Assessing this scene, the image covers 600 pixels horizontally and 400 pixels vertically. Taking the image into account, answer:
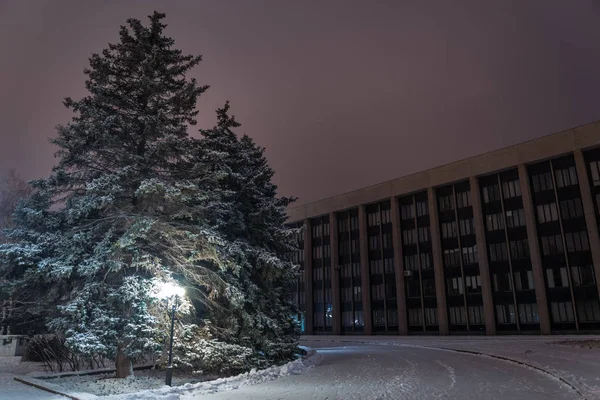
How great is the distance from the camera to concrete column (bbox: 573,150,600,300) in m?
39.1

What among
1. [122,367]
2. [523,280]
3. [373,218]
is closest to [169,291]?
[122,367]

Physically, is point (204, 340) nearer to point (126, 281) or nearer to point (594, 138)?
point (126, 281)

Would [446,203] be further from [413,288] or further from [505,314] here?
[505,314]

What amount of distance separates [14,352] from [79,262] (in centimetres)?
1493

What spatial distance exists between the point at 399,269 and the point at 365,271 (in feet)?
16.7

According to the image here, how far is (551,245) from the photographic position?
140 feet

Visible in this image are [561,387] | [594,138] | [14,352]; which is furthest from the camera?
[594,138]

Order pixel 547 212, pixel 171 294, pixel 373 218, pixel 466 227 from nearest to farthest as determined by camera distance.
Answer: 1. pixel 171 294
2. pixel 547 212
3. pixel 466 227
4. pixel 373 218

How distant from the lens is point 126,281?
44.7ft

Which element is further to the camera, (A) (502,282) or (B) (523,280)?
(A) (502,282)

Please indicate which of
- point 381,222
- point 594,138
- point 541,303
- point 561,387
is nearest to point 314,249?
point 381,222

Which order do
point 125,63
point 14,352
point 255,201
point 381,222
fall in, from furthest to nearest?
point 381,222 < point 14,352 < point 255,201 < point 125,63

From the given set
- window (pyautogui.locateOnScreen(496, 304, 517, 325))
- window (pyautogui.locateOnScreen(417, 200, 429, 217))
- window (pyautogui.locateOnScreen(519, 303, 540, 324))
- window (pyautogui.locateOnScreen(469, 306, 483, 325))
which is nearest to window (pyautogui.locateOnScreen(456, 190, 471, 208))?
window (pyautogui.locateOnScreen(417, 200, 429, 217))

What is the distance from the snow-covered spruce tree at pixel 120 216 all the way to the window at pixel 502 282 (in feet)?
122
